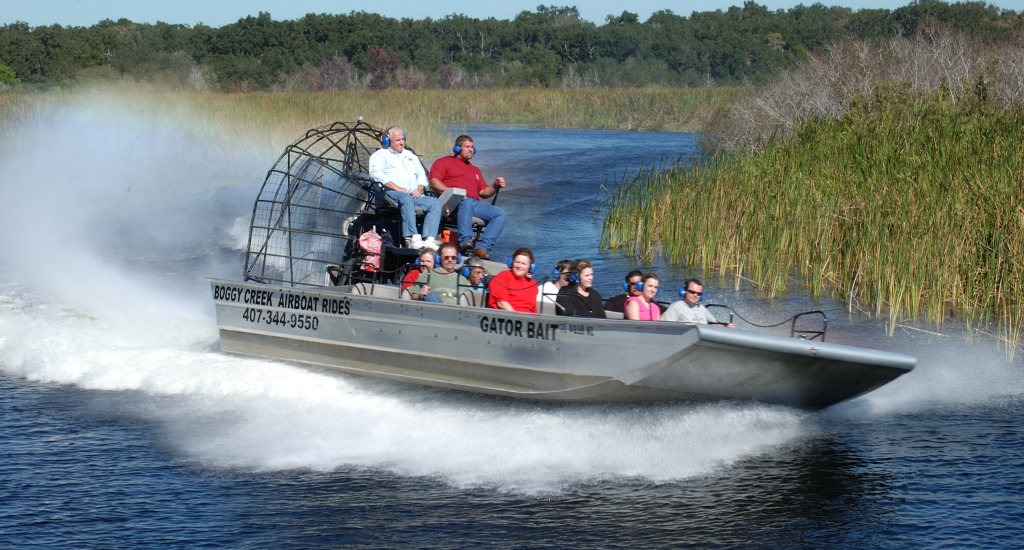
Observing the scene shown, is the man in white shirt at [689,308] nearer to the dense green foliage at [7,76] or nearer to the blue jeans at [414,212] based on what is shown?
the blue jeans at [414,212]

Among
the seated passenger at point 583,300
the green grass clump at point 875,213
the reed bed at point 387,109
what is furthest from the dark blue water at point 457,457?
the reed bed at point 387,109

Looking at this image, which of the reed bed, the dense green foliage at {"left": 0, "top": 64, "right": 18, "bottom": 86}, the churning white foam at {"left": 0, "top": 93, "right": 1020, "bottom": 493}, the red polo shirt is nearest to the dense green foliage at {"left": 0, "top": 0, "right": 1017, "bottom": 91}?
the dense green foliage at {"left": 0, "top": 64, "right": 18, "bottom": 86}

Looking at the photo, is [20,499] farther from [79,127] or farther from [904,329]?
[79,127]

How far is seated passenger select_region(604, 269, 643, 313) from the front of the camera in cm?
930

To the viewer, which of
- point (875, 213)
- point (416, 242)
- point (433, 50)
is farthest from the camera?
point (433, 50)

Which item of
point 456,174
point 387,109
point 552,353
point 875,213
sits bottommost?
point 552,353

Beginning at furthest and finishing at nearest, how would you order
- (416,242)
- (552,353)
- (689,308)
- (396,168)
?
1. (396,168)
2. (416,242)
3. (689,308)
4. (552,353)

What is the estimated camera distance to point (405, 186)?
455 inches

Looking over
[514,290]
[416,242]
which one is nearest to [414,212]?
[416,242]

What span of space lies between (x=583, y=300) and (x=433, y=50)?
2426 inches

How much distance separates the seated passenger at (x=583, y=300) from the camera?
9.29m

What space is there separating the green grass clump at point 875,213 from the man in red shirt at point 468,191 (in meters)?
3.91

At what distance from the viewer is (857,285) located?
12.7 metres

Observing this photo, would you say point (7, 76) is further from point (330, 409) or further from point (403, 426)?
point (403, 426)
